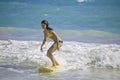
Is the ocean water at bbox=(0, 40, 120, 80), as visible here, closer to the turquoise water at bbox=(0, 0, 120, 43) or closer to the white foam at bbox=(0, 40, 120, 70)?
the white foam at bbox=(0, 40, 120, 70)

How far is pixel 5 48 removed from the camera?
28.8ft

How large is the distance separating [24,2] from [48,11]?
1.31 metres

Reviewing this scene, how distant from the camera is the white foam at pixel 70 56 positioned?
22.9ft

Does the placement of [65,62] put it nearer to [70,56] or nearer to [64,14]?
[70,56]

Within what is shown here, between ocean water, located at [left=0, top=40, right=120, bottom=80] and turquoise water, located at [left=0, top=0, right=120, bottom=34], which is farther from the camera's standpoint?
turquoise water, located at [left=0, top=0, right=120, bottom=34]

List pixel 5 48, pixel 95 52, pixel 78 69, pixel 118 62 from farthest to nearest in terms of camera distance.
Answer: pixel 5 48
pixel 95 52
pixel 118 62
pixel 78 69

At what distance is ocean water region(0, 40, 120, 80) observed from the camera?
5771 millimetres

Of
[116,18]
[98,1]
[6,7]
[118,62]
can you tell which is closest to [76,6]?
[98,1]

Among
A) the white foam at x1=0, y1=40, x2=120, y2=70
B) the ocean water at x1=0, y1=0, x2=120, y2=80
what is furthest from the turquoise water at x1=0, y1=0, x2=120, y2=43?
the white foam at x1=0, y1=40, x2=120, y2=70

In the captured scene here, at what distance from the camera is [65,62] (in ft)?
23.5

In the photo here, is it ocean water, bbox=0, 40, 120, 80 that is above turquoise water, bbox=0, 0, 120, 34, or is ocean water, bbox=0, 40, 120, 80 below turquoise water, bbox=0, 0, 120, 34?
below

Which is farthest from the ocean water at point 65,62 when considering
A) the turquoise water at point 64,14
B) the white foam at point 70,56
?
the turquoise water at point 64,14

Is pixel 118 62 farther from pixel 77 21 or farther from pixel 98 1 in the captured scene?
pixel 98 1

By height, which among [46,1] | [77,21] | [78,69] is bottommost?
[78,69]
